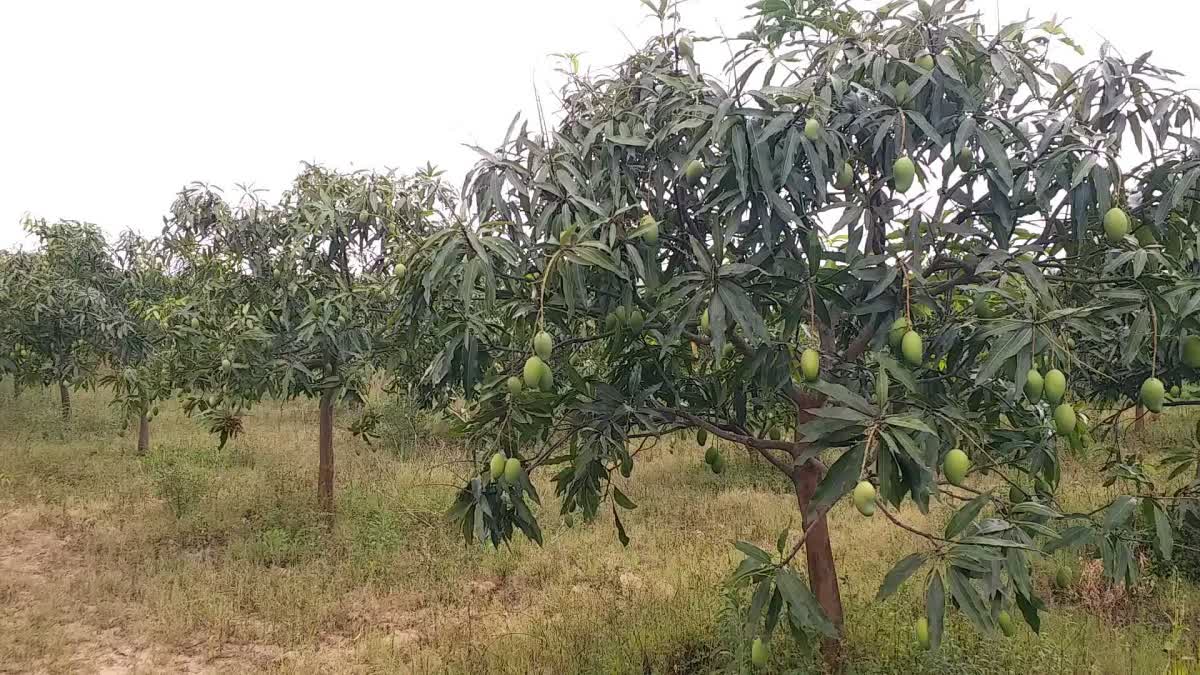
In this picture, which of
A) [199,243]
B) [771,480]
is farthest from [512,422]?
[771,480]

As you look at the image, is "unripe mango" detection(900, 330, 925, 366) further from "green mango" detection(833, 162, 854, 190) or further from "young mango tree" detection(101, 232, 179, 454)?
"young mango tree" detection(101, 232, 179, 454)

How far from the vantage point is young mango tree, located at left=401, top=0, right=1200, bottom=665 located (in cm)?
178

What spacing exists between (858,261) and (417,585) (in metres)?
4.00

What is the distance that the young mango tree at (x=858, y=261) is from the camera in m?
1.78

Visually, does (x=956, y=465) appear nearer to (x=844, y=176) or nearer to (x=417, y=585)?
(x=844, y=176)

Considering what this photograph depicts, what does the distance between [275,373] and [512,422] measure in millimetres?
3235

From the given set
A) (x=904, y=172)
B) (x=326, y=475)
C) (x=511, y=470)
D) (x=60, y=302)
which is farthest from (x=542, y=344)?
(x=60, y=302)

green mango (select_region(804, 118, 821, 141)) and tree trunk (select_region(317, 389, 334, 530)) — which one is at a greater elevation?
green mango (select_region(804, 118, 821, 141))

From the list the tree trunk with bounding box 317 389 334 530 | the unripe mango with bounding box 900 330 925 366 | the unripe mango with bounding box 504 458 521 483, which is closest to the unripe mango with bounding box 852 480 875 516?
the unripe mango with bounding box 900 330 925 366

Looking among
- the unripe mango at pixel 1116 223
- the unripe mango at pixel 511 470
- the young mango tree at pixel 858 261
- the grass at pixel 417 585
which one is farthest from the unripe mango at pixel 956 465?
the unripe mango at pixel 511 470

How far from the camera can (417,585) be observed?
493 cm

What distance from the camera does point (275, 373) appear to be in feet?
16.3

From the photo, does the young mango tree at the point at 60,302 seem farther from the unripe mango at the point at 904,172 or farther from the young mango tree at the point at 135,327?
the unripe mango at the point at 904,172

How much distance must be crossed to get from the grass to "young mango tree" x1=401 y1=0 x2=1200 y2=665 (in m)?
0.79
